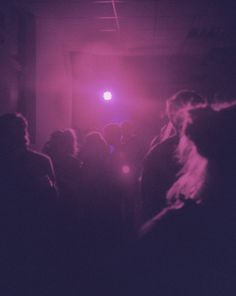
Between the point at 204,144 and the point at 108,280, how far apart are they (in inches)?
79.0

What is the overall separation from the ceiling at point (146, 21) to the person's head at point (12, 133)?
3.11m

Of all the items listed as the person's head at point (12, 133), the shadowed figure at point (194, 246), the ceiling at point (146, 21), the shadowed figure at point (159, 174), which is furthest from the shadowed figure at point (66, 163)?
the shadowed figure at point (194, 246)

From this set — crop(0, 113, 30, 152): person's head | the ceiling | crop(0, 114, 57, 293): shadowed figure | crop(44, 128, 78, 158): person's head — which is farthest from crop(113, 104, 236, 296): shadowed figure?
the ceiling

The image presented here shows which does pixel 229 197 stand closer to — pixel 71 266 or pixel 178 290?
pixel 178 290

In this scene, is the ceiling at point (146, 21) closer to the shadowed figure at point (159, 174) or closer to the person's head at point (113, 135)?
the person's head at point (113, 135)

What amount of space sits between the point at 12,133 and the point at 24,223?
0.94m

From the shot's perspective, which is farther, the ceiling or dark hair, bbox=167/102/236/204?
the ceiling

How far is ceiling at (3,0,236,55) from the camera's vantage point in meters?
5.94

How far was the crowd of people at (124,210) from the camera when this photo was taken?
100 cm

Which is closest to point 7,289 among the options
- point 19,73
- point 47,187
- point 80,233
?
point 47,187

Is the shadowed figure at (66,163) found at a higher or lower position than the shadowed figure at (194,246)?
lower

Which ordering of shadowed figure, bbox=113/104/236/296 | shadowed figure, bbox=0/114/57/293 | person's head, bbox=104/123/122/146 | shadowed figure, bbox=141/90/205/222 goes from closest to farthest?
shadowed figure, bbox=113/104/236/296, shadowed figure, bbox=0/114/57/293, shadowed figure, bbox=141/90/205/222, person's head, bbox=104/123/122/146

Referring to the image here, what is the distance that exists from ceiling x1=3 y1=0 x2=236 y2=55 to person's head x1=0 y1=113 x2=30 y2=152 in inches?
123

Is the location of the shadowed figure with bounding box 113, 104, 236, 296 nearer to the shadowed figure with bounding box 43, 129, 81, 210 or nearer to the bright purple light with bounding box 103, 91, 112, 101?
the shadowed figure with bounding box 43, 129, 81, 210
